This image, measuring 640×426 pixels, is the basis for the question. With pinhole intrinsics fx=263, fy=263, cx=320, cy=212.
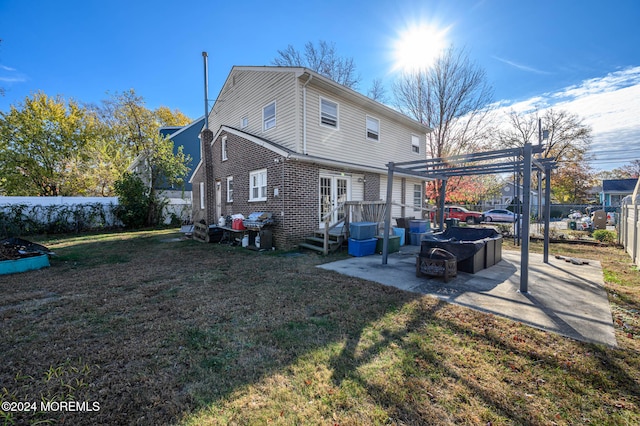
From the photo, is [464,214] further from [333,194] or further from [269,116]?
[269,116]

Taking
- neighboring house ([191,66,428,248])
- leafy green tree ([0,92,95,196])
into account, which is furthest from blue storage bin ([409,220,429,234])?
leafy green tree ([0,92,95,196])

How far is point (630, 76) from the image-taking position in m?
12.3

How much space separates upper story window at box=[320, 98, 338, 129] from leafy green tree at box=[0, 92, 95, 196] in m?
20.3

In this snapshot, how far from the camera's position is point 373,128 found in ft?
38.6

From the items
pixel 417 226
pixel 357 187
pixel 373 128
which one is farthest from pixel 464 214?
pixel 357 187

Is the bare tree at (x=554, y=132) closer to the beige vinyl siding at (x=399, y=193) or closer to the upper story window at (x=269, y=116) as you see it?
the beige vinyl siding at (x=399, y=193)

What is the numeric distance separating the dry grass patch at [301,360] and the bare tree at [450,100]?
1372 centimetres

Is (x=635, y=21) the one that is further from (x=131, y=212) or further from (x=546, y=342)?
(x=131, y=212)

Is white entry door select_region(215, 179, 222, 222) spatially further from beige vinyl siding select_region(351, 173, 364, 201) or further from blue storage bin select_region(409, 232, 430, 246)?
blue storage bin select_region(409, 232, 430, 246)

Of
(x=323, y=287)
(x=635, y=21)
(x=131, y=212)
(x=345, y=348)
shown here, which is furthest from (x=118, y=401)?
(x=131, y=212)

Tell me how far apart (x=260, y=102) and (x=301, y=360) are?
1031cm

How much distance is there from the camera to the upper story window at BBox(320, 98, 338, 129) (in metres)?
9.66

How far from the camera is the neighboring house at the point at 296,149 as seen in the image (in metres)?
8.93

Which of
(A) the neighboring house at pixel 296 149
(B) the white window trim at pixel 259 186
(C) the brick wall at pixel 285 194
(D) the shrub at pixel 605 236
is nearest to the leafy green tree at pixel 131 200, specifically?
(A) the neighboring house at pixel 296 149
